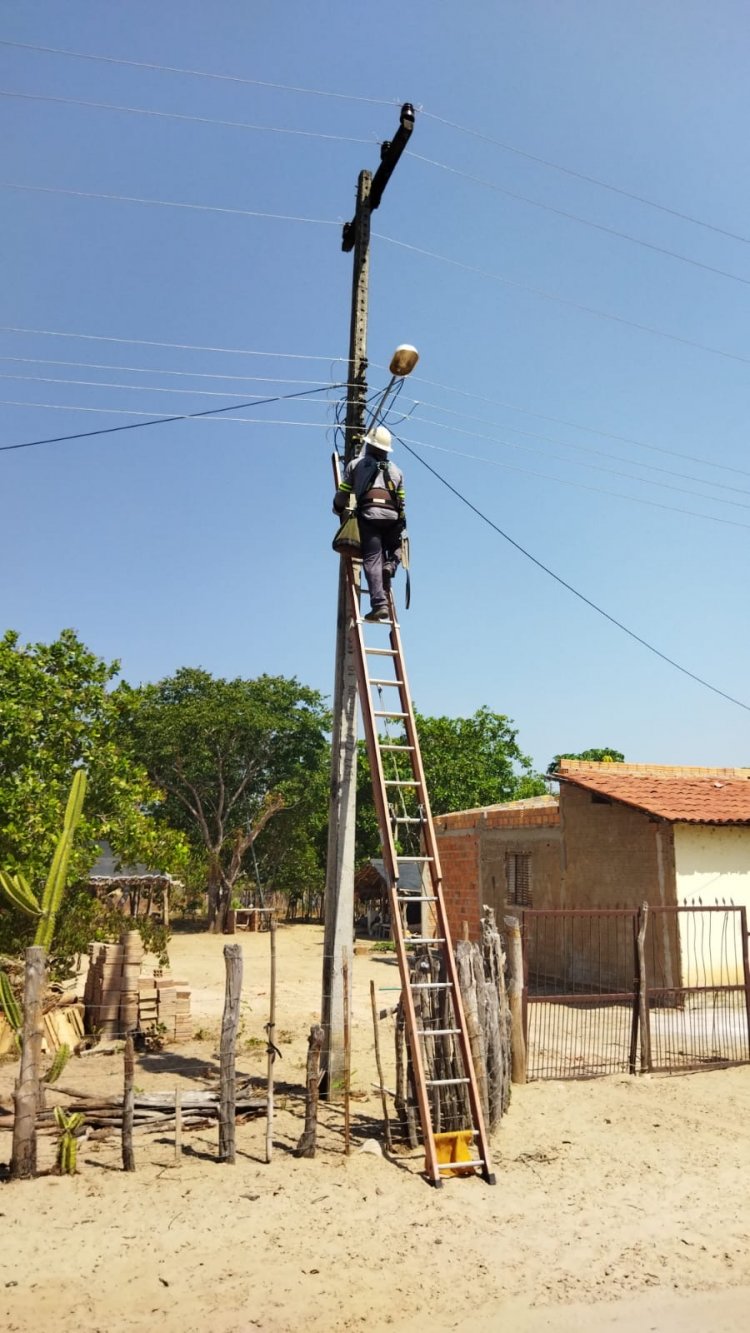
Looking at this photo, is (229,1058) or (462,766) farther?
(462,766)

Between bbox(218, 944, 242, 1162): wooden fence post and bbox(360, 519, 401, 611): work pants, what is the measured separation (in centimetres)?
347

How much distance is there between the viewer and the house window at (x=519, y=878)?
741 inches

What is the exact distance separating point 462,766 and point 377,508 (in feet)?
92.5

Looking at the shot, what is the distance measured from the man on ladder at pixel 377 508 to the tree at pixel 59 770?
731cm

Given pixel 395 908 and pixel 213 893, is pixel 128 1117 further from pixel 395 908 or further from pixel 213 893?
pixel 213 893

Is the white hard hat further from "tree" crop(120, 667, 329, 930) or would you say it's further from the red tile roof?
"tree" crop(120, 667, 329, 930)

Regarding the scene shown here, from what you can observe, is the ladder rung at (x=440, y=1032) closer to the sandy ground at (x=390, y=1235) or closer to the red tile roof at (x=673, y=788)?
the sandy ground at (x=390, y=1235)

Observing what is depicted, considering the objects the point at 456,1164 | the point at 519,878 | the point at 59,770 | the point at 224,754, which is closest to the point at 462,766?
the point at 224,754

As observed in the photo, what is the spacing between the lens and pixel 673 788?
16781 mm

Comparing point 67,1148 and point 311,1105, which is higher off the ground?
point 311,1105

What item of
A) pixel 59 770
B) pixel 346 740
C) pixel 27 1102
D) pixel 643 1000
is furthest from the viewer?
pixel 59 770

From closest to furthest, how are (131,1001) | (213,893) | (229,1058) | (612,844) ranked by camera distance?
(229,1058) < (131,1001) < (612,844) < (213,893)

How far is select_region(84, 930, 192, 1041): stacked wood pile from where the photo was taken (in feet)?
39.0

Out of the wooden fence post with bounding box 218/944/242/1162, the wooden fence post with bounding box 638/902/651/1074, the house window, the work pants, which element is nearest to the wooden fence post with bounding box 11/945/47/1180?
the wooden fence post with bounding box 218/944/242/1162
